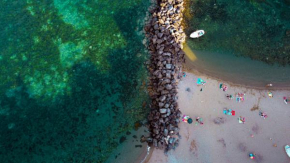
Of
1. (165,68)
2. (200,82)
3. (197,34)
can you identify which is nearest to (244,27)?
(197,34)

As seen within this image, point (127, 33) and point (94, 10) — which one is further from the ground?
point (94, 10)

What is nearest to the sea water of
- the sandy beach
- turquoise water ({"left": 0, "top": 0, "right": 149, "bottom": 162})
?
the sandy beach

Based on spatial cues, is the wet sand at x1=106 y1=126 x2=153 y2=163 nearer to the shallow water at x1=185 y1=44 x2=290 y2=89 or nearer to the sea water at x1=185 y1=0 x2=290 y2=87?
the shallow water at x1=185 y1=44 x2=290 y2=89

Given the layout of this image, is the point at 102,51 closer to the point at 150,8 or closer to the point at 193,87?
the point at 150,8

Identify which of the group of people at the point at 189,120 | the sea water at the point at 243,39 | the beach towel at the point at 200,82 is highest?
the sea water at the point at 243,39

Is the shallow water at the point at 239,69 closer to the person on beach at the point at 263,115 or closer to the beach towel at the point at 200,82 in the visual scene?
the beach towel at the point at 200,82

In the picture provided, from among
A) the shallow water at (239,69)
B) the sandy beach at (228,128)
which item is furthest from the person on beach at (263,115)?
the shallow water at (239,69)

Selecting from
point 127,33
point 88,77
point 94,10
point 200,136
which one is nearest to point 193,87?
point 200,136
